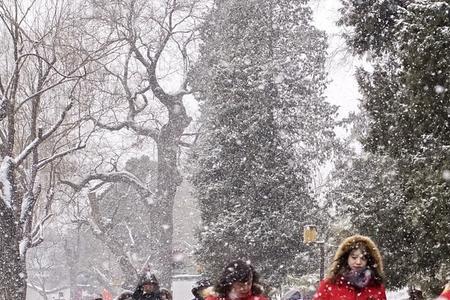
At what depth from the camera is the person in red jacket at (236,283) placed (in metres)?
→ 4.59

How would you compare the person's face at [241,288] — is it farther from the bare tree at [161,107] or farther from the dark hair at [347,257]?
the bare tree at [161,107]

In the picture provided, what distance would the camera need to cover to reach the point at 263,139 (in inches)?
1014

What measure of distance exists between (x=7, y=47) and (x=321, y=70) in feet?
44.0

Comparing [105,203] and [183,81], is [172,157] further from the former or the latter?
[105,203]

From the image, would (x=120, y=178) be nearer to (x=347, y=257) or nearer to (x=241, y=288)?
(x=241, y=288)

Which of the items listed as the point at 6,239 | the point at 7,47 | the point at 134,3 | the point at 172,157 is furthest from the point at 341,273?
the point at 172,157

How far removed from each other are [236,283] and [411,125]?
760 cm

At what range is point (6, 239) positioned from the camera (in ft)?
49.5

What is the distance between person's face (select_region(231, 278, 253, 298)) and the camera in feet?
15.1

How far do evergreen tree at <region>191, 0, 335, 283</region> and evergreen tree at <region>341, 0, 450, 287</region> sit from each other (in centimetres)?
1030

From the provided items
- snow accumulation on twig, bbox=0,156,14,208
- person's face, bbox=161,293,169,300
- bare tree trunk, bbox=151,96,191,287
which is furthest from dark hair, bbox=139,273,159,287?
bare tree trunk, bbox=151,96,191,287

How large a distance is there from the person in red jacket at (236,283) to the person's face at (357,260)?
65 cm

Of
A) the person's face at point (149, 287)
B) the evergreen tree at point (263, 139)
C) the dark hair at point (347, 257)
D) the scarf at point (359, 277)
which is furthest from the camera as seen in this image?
the evergreen tree at point (263, 139)

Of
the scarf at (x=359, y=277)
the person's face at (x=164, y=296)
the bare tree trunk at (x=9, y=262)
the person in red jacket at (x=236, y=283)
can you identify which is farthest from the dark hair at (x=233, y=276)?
the bare tree trunk at (x=9, y=262)
